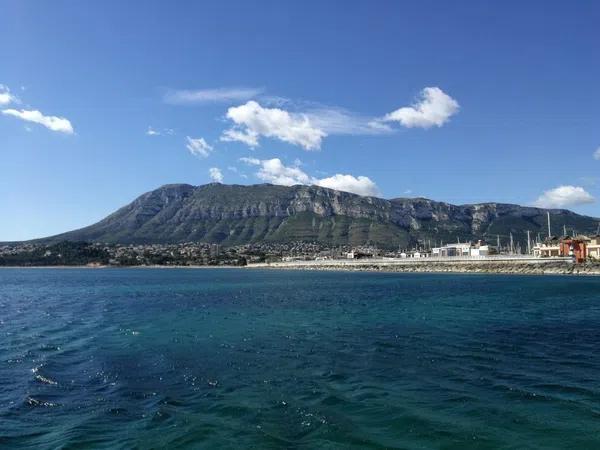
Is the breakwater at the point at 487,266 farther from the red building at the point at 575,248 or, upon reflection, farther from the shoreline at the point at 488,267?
the red building at the point at 575,248

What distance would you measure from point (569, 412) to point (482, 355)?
28.7ft

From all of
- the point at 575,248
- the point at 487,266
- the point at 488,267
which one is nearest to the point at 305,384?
the point at 488,267

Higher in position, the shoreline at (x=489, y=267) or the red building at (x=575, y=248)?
the red building at (x=575, y=248)

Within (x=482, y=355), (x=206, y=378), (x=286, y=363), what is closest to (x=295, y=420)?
(x=206, y=378)

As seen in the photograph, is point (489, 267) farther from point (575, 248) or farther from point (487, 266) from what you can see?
point (575, 248)

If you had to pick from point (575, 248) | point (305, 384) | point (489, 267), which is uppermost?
point (575, 248)

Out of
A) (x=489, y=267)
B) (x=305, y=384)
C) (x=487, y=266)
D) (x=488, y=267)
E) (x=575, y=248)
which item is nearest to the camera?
(x=305, y=384)

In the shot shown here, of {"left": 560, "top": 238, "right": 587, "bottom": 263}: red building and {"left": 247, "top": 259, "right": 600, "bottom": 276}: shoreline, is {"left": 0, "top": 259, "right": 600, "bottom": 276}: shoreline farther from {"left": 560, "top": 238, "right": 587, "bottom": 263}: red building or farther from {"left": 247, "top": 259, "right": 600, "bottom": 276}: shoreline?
{"left": 560, "top": 238, "right": 587, "bottom": 263}: red building

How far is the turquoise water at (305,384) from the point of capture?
44.7 ft

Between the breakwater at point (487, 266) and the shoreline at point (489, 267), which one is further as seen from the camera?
the breakwater at point (487, 266)

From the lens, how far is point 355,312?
44.4m

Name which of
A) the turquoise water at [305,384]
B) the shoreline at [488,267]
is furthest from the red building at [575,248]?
the turquoise water at [305,384]

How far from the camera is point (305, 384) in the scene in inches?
739

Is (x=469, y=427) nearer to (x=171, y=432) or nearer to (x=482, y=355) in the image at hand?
(x=171, y=432)
